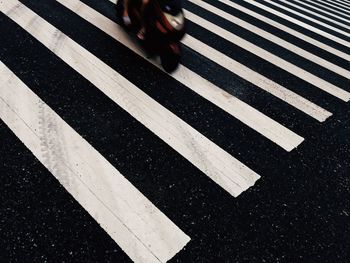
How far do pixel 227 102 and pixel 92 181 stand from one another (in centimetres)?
226

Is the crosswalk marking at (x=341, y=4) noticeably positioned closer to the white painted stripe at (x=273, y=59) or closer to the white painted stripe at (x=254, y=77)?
the white painted stripe at (x=273, y=59)

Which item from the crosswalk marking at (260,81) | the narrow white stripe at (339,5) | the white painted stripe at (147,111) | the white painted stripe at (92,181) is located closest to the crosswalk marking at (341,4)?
the narrow white stripe at (339,5)

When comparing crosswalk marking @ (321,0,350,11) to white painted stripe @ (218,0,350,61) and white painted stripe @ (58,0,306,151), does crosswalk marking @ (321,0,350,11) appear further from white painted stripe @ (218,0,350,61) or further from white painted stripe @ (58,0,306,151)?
white painted stripe @ (58,0,306,151)

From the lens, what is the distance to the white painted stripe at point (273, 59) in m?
5.52

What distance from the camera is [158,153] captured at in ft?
12.0

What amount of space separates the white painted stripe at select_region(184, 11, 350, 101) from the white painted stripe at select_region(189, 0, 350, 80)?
63 centimetres

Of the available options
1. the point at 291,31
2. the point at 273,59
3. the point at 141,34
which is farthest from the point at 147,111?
the point at 291,31

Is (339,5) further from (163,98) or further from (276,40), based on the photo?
(163,98)

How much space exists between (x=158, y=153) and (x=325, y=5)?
945 cm

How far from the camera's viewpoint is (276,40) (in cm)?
680

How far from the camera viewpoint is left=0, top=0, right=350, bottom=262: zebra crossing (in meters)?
3.10

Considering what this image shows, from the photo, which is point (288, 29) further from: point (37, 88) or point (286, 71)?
point (37, 88)

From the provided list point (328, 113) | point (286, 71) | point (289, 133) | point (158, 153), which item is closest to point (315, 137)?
point (289, 133)

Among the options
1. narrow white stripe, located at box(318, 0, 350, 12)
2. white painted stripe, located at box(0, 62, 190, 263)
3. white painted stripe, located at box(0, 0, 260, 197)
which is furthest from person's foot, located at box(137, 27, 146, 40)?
narrow white stripe, located at box(318, 0, 350, 12)
